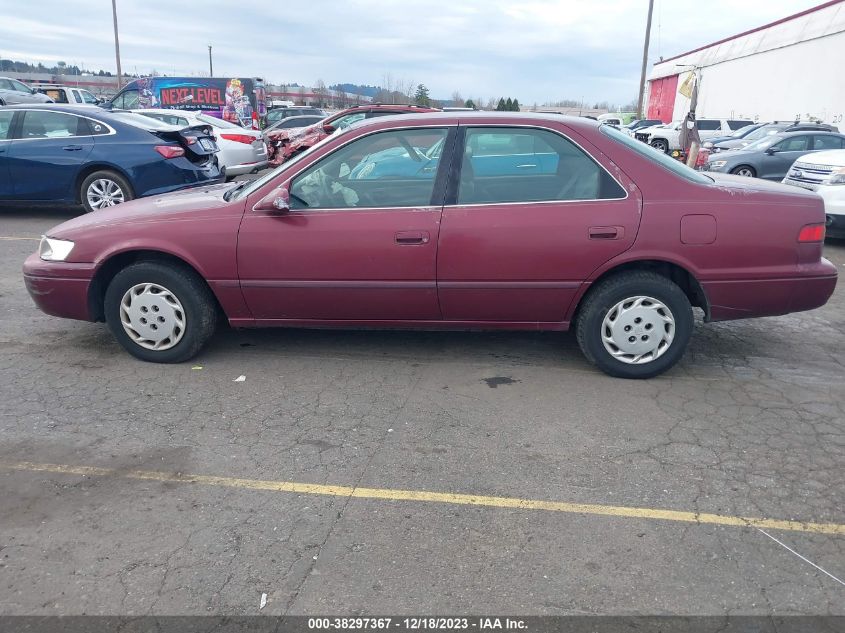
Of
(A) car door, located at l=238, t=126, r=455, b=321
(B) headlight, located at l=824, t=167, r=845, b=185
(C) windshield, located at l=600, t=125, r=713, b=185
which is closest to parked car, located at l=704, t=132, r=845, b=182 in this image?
(B) headlight, located at l=824, t=167, r=845, b=185

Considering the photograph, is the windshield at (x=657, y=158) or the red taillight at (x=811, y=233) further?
the windshield at (x=657, y=158)

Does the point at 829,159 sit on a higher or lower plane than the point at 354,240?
higher

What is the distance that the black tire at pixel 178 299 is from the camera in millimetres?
4492

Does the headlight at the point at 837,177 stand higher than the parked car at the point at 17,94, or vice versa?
the parked car at the point at 17,94

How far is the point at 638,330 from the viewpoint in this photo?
4309 millimetres

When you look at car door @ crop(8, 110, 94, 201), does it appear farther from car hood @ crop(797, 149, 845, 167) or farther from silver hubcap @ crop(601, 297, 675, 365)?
car hood @ crop(797, 149, 845, 167)

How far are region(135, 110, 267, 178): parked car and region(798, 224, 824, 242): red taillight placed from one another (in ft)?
35.5

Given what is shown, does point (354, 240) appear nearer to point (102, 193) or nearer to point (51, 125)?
point (102, 193)

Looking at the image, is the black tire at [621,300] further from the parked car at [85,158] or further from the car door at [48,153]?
the car door at [48,153]

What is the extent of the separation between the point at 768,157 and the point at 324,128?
9517 millimetres

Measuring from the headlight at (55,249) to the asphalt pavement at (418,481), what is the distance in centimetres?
73

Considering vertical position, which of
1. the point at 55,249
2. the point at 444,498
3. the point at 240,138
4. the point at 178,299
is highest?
the point at 240,138

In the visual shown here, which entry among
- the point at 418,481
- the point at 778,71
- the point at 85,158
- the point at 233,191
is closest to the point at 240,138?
the point at 85,158

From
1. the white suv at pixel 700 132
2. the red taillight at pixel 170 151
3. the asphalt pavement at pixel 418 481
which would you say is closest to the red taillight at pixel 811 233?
the asphalt pavement at pixel 418 481
